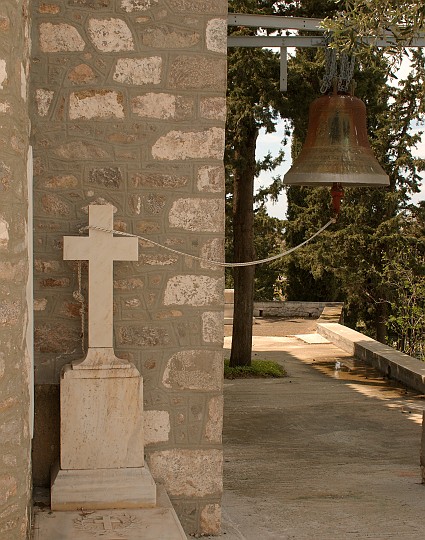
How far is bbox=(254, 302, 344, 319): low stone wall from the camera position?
18766 millimetres

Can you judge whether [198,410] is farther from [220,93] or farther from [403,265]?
[403,265]

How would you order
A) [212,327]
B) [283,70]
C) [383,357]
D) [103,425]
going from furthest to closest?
[383,357]
[283,70]
[212,327]
[103,425]

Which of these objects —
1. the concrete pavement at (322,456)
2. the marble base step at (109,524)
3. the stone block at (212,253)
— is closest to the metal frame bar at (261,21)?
the stone block at (212,253)

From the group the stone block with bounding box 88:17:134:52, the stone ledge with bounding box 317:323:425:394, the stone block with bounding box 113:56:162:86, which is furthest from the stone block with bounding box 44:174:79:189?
the stone ledge with bounding box 317:323:425:394

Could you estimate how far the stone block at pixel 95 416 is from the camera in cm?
440

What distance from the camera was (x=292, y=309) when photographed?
1905cm

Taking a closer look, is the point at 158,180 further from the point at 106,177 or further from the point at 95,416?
the point at 95,416

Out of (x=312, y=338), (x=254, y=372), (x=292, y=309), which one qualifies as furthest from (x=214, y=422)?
(x=292, y=309)

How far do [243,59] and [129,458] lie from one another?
7794 mm

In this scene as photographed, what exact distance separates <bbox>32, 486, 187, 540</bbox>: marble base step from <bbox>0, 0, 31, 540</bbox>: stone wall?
519mm

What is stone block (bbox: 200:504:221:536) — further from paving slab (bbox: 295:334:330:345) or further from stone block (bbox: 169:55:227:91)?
paving slab (bbox: 295:334:330:345)

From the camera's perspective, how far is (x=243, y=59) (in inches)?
445

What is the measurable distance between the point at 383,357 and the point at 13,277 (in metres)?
8.95

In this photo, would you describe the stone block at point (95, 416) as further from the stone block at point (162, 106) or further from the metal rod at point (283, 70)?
the metal rod at point (283, 70)
